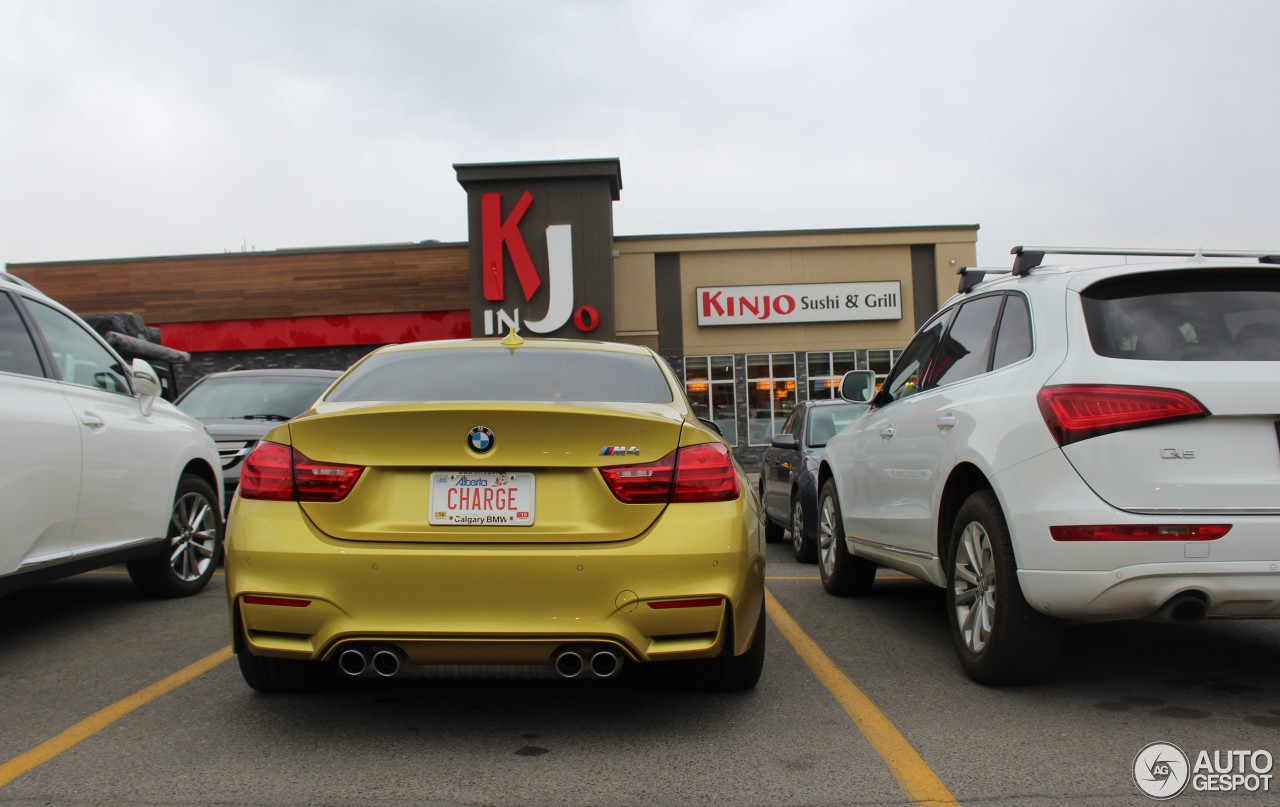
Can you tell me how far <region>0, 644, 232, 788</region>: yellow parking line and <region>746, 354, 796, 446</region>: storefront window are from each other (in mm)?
26410

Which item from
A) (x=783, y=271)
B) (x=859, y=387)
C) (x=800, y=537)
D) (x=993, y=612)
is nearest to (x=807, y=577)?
(x=800, y=537)

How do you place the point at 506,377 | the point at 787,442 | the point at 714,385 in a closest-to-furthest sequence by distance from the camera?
the point at 506,377
the point at 787,442
the point at 714,385

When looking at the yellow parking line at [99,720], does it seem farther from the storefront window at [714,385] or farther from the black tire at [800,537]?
the storefront window at [714,385]

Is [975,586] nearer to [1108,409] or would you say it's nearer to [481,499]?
[1108,409]

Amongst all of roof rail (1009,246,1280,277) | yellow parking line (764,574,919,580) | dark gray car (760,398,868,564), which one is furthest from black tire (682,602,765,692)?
dark gray car (760,398,868,564)

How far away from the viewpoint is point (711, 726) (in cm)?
384

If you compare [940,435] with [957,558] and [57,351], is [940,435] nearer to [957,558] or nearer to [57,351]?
[957,558]

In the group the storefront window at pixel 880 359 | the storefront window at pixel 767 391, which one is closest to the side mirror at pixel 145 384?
the storefront window at pixel 767 391

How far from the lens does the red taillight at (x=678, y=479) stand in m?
3.48

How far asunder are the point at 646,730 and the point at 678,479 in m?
0.97

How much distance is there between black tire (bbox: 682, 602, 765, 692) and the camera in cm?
412

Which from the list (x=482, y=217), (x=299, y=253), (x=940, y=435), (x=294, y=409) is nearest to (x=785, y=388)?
(x=482, y=217)

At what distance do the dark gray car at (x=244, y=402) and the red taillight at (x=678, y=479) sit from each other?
6.07 m

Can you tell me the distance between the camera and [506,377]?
13.9 feet
